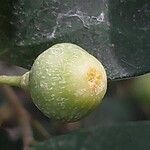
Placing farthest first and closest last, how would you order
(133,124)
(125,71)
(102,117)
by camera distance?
(102,117), (133,124), (125,71)

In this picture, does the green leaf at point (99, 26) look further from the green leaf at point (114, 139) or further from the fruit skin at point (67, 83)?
the green leaf at point (114, 139)

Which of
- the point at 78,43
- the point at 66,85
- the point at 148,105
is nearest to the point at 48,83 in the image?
the point at 66,85

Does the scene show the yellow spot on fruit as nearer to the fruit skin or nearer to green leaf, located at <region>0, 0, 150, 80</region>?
the fruit skin

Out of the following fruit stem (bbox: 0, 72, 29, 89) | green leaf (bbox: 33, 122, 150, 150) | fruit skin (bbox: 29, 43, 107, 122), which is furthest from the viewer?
green leaf (bbox: 33, 122, 150, 150)

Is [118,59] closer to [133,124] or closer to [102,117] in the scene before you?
[133,124]

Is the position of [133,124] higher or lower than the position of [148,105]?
higher

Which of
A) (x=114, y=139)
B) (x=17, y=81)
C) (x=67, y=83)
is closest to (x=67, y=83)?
(x=67, y=83)

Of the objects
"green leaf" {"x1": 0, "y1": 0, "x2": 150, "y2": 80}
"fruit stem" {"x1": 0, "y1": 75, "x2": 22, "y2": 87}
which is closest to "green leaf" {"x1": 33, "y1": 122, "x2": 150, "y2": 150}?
"green leaf" {"x1": 0, "y1": 0, "x2": 150, "y2": 80}
